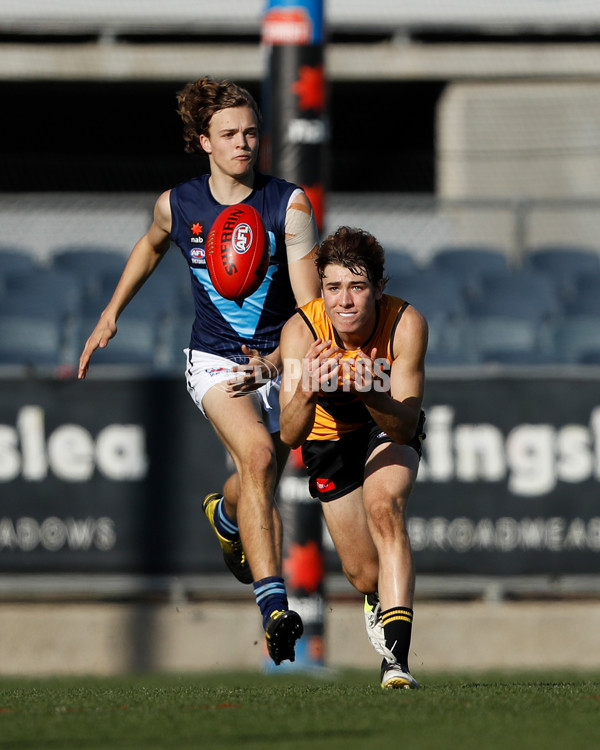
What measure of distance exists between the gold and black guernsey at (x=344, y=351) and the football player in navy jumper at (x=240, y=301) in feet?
0.83

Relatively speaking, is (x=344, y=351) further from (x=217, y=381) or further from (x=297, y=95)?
(x=297, y=95)

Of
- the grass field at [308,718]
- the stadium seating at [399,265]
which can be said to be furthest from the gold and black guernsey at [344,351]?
the stadium seating at [399,265]

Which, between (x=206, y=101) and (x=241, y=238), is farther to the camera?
(x=206, y=101)

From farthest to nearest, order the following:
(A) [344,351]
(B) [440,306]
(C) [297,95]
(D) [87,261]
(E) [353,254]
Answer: (D) [87,261], (B) [440,306], (C) [297,95], (A) [344,351], (E) [353,254]

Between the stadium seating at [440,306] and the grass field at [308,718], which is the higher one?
the stadium seating at [440,306]

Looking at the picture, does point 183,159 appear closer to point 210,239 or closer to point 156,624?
point 156,624

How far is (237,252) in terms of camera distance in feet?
20.4

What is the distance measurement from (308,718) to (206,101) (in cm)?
291

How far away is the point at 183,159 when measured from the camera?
57.3ft

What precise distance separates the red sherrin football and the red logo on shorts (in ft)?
3.04

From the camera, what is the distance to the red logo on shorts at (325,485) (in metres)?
6.27

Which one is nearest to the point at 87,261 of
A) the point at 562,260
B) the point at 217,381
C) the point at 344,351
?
the point at 562,260

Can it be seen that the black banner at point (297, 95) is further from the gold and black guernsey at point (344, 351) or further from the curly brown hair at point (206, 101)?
the gold and black guernsey at point (344, 351)

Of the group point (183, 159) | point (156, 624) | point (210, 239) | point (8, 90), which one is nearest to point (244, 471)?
point (210, 239)
